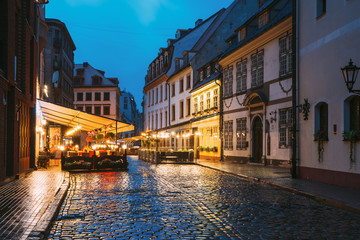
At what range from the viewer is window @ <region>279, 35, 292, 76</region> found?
21.5 m

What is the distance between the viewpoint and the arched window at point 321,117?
14906 millimetres

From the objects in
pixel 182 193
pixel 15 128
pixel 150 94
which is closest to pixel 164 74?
pixel 150 94

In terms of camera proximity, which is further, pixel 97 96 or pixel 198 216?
pixel 97 96

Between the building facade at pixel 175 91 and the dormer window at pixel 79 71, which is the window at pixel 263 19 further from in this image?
the dormer window at pixel 79 71

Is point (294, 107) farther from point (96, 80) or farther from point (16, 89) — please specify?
point (96, 80)

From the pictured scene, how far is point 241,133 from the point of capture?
92.0ft

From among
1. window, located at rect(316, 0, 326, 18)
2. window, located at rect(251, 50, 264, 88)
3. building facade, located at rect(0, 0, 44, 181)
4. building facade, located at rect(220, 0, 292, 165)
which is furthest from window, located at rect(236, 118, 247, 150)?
building facade, located at rect(0, 0, 44, 181)

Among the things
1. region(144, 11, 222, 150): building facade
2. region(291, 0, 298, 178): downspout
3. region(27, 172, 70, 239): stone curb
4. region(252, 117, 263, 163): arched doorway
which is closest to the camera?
region(27, 172, 70, 239): stone curb

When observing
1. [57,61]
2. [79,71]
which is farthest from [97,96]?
[57,61]

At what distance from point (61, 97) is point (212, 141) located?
26.8 metres

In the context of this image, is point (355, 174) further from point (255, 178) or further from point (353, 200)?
point (255, 178)

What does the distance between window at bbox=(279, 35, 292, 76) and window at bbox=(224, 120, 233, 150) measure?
831cm

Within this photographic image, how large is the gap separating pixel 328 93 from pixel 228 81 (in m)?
16.5

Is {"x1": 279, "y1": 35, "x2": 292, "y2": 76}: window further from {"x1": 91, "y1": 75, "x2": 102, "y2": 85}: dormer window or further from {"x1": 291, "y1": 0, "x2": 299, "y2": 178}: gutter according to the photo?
{"x1": 91, "y1": 75, "x2": 102, "y2": 85}: dormer window
